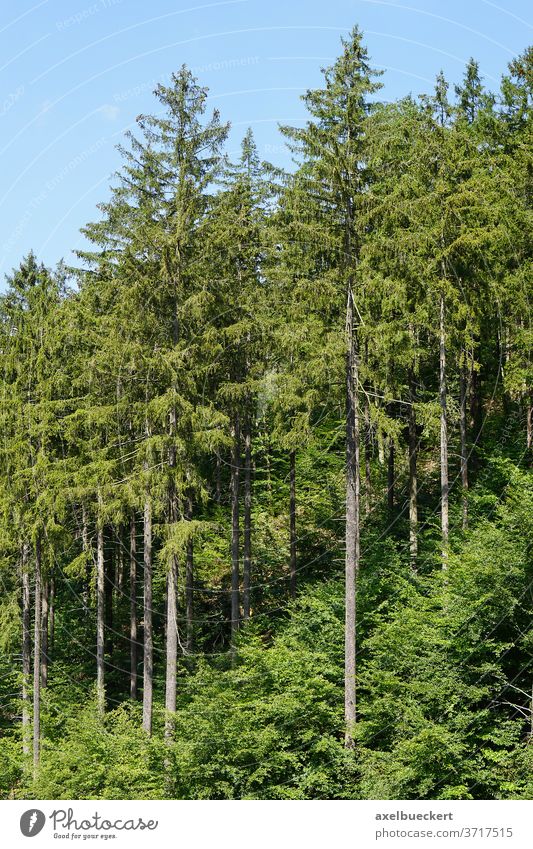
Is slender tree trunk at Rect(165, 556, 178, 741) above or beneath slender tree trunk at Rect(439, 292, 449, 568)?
beneath

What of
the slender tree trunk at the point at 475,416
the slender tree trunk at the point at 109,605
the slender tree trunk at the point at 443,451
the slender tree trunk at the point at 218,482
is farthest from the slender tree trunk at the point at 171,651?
the slender tree trunk at the point at 218,482

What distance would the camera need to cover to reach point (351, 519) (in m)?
18.3

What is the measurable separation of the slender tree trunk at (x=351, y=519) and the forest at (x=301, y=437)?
0.22 feet

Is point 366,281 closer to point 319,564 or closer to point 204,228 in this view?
point 204,228

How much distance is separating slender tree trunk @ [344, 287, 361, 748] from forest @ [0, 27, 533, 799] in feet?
0.22

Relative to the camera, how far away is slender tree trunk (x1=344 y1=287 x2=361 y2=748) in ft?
57.5

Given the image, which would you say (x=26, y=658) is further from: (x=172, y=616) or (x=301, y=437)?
(x=301, y=437)

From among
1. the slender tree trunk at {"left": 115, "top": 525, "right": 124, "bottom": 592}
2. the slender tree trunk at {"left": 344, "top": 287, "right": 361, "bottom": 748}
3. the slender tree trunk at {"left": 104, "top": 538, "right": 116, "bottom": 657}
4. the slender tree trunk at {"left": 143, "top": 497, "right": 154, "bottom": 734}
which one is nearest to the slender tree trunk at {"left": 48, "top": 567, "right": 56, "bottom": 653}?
the slender tree trunk at {"left": 104, "top": 538, "right": 116, "bottom": 657}

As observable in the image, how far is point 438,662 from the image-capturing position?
1700 cm

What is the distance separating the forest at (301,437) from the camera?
17.0m

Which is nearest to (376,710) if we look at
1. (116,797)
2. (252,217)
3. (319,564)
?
(116,797)

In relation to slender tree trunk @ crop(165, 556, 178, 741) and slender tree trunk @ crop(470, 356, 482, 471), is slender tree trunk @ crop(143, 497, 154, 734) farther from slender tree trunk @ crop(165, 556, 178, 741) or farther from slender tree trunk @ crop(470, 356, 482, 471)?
slender tree trunk @ crop(470, 356, 482, 471)

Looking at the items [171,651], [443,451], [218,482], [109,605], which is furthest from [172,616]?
[218,482]

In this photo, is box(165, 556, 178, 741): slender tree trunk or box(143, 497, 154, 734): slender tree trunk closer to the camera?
box(165, 556, 178, 741): slender tree trunk
